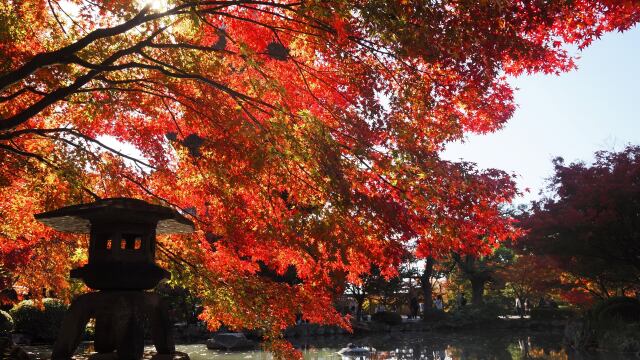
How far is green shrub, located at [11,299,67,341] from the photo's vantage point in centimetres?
2088

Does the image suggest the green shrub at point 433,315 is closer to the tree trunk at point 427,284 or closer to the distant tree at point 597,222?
the tree trunk at point 427,284

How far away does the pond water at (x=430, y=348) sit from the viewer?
18.5 meters

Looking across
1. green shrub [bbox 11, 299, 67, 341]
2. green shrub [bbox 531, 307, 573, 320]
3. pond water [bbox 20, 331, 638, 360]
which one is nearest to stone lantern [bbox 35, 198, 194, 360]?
pond water [bbox 20, 331, 638, 360]

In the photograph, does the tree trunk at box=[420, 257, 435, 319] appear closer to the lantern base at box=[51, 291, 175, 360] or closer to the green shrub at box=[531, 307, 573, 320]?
the green shrub at box=[531, 307, 573, 320]

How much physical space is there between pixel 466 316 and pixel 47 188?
98.5ft

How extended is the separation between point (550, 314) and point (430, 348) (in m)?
16.6

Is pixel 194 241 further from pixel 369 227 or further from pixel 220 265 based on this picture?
pixel 369 227

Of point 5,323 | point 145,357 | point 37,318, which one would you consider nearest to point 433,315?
point 37,318

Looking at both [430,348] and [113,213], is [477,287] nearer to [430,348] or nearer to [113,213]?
[430,348]

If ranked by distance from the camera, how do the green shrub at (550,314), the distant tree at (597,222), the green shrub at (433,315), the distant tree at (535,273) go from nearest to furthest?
the distant tree at (597,222) < the distant tree at (535,273) < the green shrub at (433,315) < the green shrub at (550,314)

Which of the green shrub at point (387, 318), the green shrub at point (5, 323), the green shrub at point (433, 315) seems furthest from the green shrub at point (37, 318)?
the green shrub at point (433, 315)

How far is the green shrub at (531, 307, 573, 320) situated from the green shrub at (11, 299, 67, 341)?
28.3 m

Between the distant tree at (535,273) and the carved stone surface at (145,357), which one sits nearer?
the carved stone surface at (145,357)

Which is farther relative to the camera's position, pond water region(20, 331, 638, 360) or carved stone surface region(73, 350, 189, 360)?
pond water region(20, 331, 638, 360)
